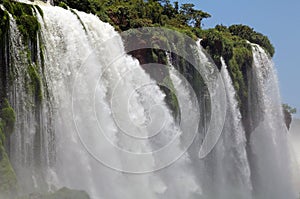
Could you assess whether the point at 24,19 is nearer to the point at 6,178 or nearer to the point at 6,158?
the point at 6,158

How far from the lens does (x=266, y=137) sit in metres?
34.6

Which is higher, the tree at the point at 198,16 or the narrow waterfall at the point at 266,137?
the tree at the point at 198,16

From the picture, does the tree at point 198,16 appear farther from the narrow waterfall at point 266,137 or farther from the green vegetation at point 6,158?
the green vegetation at point 6,158

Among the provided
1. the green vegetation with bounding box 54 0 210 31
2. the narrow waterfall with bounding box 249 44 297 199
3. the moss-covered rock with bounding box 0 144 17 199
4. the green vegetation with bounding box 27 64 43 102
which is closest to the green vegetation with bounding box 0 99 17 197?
the moss-covered rock with bounding box 0 144 17 199

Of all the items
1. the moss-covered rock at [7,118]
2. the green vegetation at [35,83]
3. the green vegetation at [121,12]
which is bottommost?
the moss-covered rock at [7,118]

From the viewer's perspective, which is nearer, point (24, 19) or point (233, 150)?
point (24, 19)

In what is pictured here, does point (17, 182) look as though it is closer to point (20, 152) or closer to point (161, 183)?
point (20, 152)

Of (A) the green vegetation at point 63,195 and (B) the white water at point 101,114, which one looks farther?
(B) the white water at point 101,114

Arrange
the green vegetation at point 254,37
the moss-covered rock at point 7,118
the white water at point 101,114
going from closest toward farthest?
the moss-covered rock at point 7,118
the white water at point 101,114
the green vegetation at point 254,37

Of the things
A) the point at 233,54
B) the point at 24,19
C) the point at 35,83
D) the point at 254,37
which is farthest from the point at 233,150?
the point at 24,19

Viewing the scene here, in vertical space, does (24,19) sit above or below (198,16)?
below

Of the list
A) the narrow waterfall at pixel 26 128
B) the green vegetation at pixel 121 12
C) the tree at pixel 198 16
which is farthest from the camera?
the tree at pixel 198 16

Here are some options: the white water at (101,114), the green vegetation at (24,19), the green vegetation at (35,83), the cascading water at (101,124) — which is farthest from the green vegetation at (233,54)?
the green vegetation at (35,83)

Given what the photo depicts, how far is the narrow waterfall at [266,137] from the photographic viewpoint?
33.6 metres
